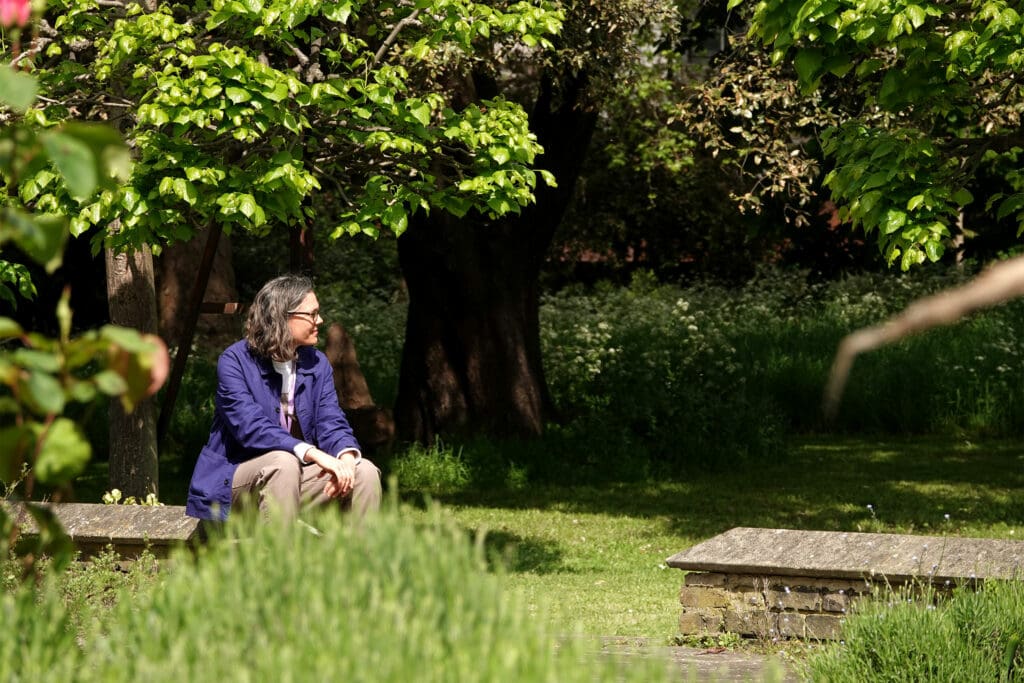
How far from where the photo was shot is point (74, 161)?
2215mm

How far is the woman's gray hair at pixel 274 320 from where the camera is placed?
19.5 ft

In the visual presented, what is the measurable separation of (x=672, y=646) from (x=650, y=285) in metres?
16.4

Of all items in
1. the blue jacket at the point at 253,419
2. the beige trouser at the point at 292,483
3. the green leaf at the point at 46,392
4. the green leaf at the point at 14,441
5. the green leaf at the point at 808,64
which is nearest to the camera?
the green leaf at the point at 46,392

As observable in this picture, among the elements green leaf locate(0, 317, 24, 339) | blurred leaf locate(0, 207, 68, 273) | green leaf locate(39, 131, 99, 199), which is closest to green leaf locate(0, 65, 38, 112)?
green leaf locate(39, 131, 99, 199)

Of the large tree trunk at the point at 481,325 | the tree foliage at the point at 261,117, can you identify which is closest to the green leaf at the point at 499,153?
the tree foliage at the point at 261,117

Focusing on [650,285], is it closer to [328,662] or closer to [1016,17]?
[1016,17]

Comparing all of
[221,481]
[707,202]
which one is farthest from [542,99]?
[707,202]

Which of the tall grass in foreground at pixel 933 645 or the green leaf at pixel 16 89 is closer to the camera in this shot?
the green leaf at pixel 16 89

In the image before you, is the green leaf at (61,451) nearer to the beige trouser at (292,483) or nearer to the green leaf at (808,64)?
the beige trouser at (292,483)

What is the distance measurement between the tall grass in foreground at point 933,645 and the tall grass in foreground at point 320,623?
6.24 ft

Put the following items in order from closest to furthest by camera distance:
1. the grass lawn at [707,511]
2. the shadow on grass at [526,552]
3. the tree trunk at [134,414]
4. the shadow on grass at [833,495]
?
1. the grass lawn at [707,511]
2. the tree trunk at [134,414]
3. the shadow on grass at [526,552]
4. the shadow on grass at [833,495]

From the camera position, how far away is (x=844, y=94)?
1088 cm

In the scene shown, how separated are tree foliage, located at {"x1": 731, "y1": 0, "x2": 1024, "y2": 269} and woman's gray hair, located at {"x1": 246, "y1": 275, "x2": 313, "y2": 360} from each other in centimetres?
277

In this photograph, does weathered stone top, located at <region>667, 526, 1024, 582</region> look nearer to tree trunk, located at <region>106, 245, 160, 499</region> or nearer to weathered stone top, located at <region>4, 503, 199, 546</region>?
weathered stone top, located at <region>4, 503, 199, 546</region>
